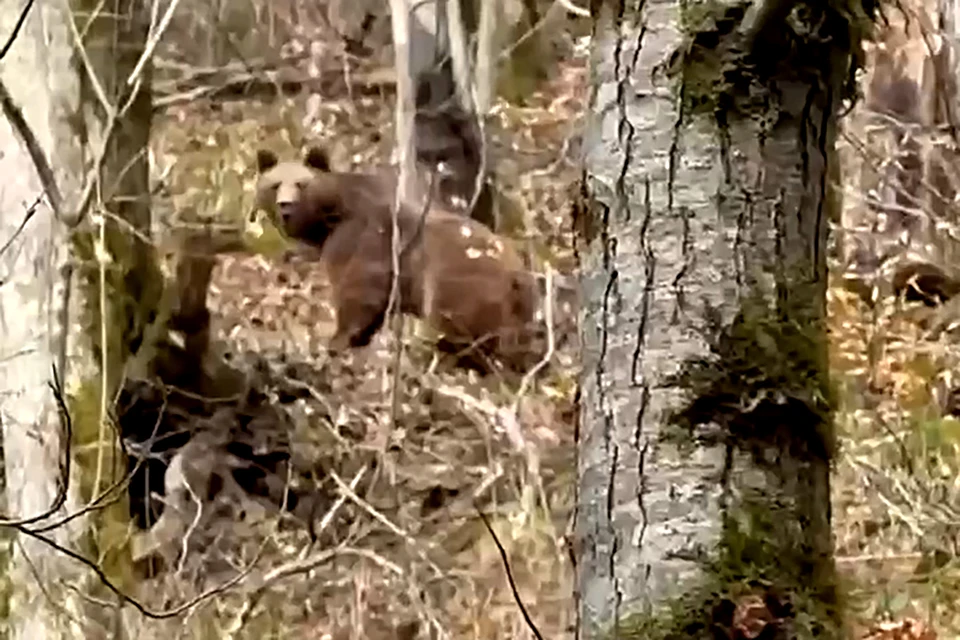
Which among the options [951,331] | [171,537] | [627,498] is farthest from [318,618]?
[627,498]

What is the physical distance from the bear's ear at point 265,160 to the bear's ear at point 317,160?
16cm

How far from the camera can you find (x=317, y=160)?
25.1 ft

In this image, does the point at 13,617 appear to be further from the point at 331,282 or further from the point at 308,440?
the point at 331,282

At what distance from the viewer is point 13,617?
4.65 meters

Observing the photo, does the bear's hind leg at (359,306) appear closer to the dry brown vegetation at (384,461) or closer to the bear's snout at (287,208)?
the dry brown vegetation at (384,461)

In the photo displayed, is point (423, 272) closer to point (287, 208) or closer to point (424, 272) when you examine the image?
Result: point (424, 272)

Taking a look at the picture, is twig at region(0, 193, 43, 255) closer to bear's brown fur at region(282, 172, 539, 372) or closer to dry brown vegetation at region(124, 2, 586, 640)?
dry brown vegetation at region(124, 2, 586, 640)

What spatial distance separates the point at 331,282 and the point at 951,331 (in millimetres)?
2662

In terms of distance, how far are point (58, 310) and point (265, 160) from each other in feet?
10.1

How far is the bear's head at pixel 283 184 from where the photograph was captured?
6.99m

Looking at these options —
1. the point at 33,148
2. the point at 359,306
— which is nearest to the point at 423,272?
the point at 359,306

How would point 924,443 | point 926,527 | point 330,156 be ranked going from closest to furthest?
point 926,527
point 924,443
point 330,156

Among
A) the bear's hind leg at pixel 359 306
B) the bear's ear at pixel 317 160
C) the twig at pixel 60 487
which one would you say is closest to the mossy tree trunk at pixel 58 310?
the twig at pixel 60 487

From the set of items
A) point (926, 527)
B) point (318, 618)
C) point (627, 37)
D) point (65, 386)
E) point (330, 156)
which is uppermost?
point (330, 156)
